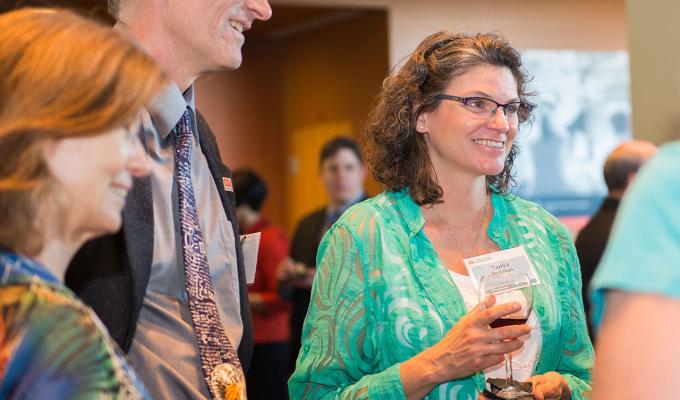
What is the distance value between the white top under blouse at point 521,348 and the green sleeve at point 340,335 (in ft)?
0.84

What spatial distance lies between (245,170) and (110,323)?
4297 millimetres

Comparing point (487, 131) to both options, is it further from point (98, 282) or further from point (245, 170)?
point (245, 170)

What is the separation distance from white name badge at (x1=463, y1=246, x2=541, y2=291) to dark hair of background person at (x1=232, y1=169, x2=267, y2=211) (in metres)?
3.68

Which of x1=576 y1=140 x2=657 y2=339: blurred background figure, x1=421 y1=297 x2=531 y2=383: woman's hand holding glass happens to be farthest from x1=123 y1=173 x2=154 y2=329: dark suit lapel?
x1=576 y1=140 x2=657 y2=339: blurred background figure

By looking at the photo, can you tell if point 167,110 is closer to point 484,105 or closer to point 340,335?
point 340,335

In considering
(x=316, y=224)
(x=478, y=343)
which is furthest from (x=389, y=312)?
(x=316, y=224)

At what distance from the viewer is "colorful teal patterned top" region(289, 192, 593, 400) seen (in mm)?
2328

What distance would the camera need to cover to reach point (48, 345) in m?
1.17

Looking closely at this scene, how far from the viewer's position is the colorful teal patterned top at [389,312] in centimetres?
233

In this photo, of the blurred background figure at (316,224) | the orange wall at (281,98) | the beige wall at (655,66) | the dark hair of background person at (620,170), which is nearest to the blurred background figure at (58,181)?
the dark hair of background person at (620,170)

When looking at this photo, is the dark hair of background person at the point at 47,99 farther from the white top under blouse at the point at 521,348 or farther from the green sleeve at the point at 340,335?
the white top under blouse at the point at 521,348

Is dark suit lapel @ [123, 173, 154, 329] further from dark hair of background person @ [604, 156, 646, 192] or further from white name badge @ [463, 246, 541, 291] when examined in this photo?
dark hair of background person @ [604, 156, 646, 192]

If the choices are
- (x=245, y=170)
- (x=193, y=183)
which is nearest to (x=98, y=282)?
(x=193, y=183)

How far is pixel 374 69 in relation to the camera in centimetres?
934
